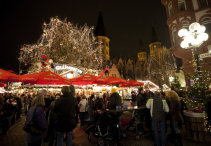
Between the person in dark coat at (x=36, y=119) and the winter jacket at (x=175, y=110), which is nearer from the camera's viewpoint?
the person in dark coat at (x=36, y=119)

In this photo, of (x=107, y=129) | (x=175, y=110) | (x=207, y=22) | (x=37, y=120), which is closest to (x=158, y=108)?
(x=175, y=110)

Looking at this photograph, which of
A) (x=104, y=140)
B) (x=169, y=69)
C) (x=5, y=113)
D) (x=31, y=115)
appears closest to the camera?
(x=31, y=115)

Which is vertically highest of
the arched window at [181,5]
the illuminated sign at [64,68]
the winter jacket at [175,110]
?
the arched window at [181,5]

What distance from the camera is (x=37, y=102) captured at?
10.5 ft

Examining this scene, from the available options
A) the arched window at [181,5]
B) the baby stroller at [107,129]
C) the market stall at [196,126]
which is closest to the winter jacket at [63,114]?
the baby stroller at [107,129]

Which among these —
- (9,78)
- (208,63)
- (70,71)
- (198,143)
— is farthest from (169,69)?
(9,78)

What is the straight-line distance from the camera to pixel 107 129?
196 inches

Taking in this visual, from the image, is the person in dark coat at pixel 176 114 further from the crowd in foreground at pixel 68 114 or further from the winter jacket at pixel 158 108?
the winter jacket at pixel 158 108

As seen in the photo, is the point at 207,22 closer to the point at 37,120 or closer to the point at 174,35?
the point at 174,35

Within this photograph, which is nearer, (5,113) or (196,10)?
(5,113)

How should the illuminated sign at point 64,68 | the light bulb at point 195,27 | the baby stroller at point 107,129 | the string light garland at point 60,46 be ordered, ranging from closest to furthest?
the baby stroller at point 107,129, the light bulb at point 195,27, the illuminated sign at point 64,68, the string light garland at point 60,46

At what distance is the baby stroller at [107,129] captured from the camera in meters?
4.71

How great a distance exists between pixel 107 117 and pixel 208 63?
1591 cm

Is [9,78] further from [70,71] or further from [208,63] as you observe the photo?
[208,63]
